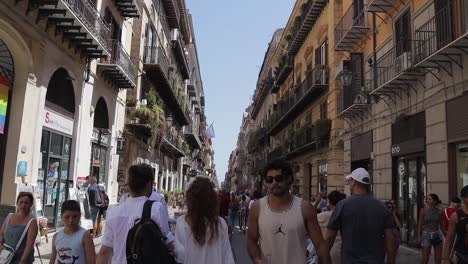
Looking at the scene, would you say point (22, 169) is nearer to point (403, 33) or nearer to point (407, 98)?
point (407, 98)

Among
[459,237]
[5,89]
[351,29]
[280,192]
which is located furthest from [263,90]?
[280,192]

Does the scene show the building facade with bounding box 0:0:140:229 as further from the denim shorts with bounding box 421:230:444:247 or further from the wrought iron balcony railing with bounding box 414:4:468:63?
the wrought iron balcony railing with bounding box 414:4:468:63

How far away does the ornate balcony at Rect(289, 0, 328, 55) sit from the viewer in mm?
26194

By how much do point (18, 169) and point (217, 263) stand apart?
936 centimetres

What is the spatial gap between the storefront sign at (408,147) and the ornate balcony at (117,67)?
32.7 ft

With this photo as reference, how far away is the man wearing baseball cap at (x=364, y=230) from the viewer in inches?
190

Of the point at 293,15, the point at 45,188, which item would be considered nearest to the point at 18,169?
the point at 45,188

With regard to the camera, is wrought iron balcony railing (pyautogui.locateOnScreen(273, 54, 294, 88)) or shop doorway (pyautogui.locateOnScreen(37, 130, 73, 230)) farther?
wrought iron balcony railing (pyautogui.locateOnScreen(273, 54, 294, 88))

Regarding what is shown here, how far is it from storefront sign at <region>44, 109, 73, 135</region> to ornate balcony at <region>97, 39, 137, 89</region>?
2.95 metres

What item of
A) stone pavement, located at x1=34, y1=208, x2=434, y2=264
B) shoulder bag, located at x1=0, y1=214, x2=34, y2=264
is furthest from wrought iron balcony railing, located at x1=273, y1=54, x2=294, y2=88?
shoulder bag, located at x1=0, y1=214, x2=34, y2=264

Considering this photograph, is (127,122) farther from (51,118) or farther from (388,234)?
(388,234)

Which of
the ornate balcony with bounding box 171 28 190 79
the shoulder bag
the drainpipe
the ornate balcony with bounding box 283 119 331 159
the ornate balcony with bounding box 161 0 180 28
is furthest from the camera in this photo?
the ornate balcony with bounding box 171 28 190 79

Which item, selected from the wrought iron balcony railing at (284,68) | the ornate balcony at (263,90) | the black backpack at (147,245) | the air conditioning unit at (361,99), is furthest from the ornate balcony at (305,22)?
the black backpack at (147,245)

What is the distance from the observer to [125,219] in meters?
3.88
